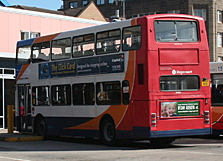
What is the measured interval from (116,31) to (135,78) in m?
1.95

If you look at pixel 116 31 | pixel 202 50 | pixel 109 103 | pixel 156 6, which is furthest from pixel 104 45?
pixel 156 6

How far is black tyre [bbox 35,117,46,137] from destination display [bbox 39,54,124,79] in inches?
74.4

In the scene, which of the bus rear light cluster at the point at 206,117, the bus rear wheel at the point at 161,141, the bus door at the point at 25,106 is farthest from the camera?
the bus door at the point at 25,106

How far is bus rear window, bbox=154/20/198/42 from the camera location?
16344mm

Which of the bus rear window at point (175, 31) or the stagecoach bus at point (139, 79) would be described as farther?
the bus rear window at point (175, 31)

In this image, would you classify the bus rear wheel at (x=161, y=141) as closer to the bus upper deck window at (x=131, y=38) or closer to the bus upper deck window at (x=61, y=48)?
the bus upper deck window at (x=131, y=38)

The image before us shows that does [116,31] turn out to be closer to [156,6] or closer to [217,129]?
[217,129]

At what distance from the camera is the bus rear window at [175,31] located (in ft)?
53.6

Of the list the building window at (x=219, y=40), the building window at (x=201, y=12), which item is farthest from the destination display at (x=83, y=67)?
the building window at (x=201, y=12)

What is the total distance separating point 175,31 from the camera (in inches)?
653

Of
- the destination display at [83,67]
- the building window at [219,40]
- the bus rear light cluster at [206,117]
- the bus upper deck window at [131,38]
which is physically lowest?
the bus rear light cluster at [206,117]

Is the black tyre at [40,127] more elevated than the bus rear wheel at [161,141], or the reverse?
the black tyre at [40,127]

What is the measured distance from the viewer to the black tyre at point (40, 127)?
2194 centimetres

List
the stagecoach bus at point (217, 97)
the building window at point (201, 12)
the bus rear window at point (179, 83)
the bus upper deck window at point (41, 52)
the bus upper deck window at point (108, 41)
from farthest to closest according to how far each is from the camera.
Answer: the building window at point (201, 12), the bus upper deck window at point (41, 52), the stagecoach bus at point (217, 97), the bus upper deck window at point (108, 41), the bus rear window at point (179, 83)
